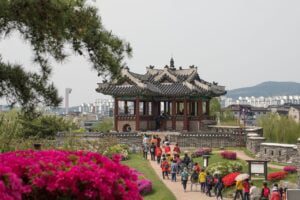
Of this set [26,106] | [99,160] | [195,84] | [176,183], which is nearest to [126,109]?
[195,84]

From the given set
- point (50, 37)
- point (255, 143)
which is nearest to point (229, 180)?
point (255, 143)

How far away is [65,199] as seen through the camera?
232 inches

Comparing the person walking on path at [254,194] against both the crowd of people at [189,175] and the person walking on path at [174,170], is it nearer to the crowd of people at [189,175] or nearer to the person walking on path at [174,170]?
the crowd of people at [189,175]

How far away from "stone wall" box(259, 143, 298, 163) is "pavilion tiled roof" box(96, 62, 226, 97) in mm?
13917

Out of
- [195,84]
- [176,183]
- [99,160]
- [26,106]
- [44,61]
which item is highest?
[195,84]

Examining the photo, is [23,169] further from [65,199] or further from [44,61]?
[44,61]

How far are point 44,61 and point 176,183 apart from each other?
14352 mm

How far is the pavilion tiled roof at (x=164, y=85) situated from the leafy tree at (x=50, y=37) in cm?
2983

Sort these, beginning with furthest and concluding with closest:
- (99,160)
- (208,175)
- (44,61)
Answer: (208,175) → (44,61) → (99,160)

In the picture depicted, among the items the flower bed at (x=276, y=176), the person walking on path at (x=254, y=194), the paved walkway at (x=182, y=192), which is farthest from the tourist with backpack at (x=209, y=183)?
the flower bed at (x=276, y=176)

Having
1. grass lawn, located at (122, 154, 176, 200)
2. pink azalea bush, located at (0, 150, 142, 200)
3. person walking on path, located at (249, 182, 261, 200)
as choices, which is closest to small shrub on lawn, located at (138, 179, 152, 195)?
grass lawn, located at (122, 154, 176, 200)

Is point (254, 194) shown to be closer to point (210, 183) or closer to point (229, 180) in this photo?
point (210, 183)

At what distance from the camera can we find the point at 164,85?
45438mm

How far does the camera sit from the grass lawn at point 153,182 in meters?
20.0
